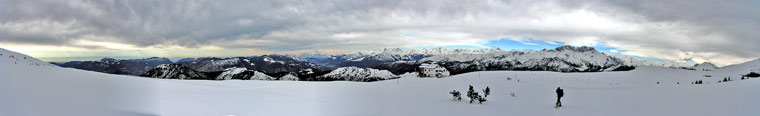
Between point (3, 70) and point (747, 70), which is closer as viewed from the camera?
point (3, 70)

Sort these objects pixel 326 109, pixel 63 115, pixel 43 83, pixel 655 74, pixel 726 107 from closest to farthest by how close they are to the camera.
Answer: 1. pixel 63 115
2. pixel 43 83
3. pixel 326 109
4. pixel 726 107
5. pixel 655 74

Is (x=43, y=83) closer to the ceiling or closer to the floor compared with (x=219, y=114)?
closer to the ceiling

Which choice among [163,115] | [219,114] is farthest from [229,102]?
[163,115]

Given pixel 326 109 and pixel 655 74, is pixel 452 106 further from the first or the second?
pixel 655 74

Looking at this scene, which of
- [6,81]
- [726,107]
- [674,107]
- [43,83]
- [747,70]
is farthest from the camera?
[747,70]

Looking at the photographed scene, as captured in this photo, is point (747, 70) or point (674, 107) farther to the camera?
point (747, 70)

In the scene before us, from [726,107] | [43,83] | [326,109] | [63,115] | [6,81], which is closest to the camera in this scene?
[63,115]

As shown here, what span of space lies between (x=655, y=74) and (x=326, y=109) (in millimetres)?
29060

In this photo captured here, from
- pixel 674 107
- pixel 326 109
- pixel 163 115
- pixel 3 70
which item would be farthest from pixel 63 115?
pixel 674 107

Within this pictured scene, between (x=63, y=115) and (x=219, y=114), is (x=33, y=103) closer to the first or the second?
(x=63, y=115)

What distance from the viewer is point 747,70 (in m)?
23.0

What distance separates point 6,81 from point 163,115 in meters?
2.27

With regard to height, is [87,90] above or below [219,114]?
above

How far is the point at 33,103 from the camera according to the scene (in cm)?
431
